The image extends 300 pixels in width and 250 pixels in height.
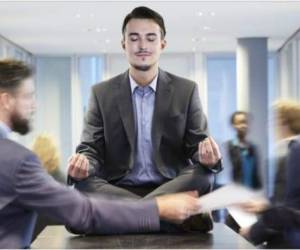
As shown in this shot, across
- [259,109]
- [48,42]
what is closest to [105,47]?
[48,42]

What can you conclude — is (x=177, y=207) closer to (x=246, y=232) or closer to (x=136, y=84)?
(x=136, y=84)

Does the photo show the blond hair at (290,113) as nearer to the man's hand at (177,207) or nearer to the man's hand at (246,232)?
the man's hand at (246,232)

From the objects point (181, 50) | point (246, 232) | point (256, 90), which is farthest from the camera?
point (181, 50)

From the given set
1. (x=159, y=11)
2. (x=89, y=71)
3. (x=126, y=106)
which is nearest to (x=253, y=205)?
(x=126, y=106)

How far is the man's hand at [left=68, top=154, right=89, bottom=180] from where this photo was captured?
6.55 feet

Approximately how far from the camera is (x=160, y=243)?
1.78 meters

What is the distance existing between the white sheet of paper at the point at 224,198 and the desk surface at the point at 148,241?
245 millimetres

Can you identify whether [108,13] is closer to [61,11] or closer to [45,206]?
[61,11]

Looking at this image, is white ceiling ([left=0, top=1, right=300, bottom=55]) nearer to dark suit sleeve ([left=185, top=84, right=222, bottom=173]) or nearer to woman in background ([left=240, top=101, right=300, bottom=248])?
woman in background ([left=240, top=101, right=300, bottom=248])

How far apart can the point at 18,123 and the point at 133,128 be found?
615mm

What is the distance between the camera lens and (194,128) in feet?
7.07

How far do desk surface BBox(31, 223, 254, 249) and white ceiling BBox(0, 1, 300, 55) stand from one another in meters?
6.03

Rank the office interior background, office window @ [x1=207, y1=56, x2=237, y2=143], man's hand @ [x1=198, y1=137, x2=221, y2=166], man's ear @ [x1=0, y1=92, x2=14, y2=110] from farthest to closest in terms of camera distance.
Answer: office window @ [x1=207, y1=56, x2=237, y2=143]
the office interior background
man's hand @ [x1=198, y1=137, x2=221, y2=166]
man's ear @ [x1=0, y1=92, x2=14, y2=110]

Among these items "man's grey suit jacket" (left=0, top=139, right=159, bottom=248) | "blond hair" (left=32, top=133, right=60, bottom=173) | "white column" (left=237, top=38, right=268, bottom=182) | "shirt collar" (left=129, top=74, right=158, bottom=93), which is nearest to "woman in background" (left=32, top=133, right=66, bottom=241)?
"blond hair" (left=32, top=133, right=60, bottom=173)
